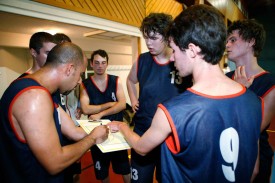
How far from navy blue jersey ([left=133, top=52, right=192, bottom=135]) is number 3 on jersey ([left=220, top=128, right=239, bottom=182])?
2.84 ft

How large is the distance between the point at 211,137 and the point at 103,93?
2144mm

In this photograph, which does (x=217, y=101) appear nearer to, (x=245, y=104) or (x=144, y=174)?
(x=245, y=104)

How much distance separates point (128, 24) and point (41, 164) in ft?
11.6

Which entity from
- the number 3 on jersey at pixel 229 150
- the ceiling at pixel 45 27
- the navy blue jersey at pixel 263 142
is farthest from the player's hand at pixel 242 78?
the ceiling at pixel 45 27

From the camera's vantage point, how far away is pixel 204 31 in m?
0.97

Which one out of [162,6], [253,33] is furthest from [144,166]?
[162,6]

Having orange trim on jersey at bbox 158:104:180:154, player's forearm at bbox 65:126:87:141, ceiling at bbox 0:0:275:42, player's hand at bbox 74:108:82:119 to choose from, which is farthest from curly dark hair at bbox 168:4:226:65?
ceiling at bbox 0:0:275:42

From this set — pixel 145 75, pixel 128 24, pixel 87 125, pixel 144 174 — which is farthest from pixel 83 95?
pixel 128 24

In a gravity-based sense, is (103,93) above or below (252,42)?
below

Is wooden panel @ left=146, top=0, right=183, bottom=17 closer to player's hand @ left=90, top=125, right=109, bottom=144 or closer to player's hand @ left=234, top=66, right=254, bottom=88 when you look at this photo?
player's hand @ left=234, top=66, right=254, bottom=88

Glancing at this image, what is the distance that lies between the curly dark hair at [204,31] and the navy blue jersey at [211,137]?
0.24m

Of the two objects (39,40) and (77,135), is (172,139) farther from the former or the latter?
(39,40)

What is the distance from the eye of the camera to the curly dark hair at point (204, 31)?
976 mm

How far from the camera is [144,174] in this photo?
1847 millimetres
